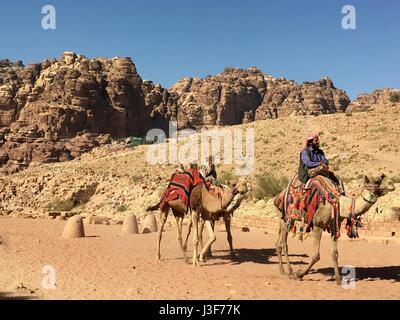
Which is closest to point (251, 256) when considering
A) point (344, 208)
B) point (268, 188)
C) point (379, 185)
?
point (344, 208)

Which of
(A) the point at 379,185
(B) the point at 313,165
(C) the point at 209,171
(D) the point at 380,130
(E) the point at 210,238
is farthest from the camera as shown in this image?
(D) the point at 380,130

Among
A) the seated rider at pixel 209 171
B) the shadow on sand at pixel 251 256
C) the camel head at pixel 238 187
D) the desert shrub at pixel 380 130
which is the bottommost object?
the shadow on sand at pixel 251 256

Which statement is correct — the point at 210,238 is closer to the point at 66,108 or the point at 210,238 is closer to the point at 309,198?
the point at 309,198

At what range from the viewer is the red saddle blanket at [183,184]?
1156cm

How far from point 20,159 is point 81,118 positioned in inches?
505

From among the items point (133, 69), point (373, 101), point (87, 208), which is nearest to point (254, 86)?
point (373, 101)

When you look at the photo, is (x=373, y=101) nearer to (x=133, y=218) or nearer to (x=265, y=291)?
(x=133, y=218)

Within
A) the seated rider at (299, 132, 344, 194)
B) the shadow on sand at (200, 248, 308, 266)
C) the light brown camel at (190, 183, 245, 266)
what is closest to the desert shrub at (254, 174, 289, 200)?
the shadow on sand at (200, 248, 308, 266)

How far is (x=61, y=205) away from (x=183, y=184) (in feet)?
83.6

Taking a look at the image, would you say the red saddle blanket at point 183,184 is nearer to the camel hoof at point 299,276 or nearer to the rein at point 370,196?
the camel hoof at point 299,276

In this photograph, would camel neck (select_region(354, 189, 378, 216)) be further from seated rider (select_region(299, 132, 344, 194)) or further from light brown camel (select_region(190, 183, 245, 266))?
light brown camel (select_region(190, 183, 245, 266))

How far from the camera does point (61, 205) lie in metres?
34.8

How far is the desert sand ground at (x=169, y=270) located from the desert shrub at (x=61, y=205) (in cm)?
1710

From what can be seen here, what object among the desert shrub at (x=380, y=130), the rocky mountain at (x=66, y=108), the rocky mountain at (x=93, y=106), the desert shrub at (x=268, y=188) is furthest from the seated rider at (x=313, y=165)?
the rocky mountain at (x=66, y=108)
